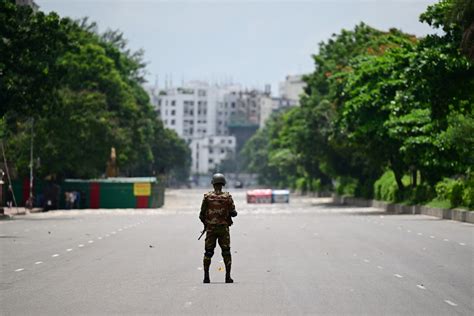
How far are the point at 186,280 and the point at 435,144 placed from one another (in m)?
35.7

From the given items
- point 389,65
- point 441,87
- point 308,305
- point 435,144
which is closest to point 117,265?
point 308,305

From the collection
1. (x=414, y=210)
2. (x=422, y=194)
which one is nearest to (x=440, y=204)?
(x=414, y=210)

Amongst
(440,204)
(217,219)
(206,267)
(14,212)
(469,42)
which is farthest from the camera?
(14,212)

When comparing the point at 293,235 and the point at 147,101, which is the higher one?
the point at 147,101

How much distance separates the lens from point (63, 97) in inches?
3059

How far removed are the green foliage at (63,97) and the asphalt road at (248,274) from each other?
18133mm

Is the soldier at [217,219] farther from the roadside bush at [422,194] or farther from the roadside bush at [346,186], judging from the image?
the roadside bush at [346,186]

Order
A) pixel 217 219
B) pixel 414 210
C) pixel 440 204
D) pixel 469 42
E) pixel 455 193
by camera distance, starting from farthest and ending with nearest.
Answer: pixel 414 210 < pixel 440 204 < pixel 455 193 < pixel 469 42 < pixel 217 219

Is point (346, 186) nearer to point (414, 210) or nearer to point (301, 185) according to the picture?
point (414, 210)

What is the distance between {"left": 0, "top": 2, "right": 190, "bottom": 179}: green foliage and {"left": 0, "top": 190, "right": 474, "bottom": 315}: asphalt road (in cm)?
1813

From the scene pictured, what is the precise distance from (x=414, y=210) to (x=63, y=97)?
88.9 feet

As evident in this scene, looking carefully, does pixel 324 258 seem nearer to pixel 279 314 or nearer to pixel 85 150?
pixel 279 314

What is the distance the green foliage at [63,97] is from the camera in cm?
5412

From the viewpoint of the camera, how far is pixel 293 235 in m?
37.1
